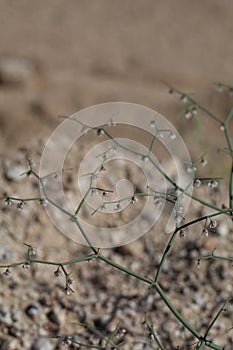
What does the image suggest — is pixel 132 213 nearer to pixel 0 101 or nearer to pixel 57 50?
pixel 0 101

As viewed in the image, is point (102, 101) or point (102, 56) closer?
point (102, 101)

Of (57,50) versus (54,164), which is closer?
(54,164)

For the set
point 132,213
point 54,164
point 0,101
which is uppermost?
point 0,101

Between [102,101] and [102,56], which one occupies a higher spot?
[102,56]

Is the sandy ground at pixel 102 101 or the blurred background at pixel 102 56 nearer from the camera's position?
the sandy ground at pixel 102 101

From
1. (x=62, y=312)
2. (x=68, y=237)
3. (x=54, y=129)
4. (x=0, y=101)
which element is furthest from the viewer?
(x=0, y=101)

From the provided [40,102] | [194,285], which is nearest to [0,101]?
[40,102]

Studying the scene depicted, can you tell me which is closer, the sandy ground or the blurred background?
the sandy ground

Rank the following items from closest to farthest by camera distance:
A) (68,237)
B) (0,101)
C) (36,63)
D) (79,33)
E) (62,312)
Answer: (62,312) → (68,237) → (0,101) → (36,63) → (79,33)
